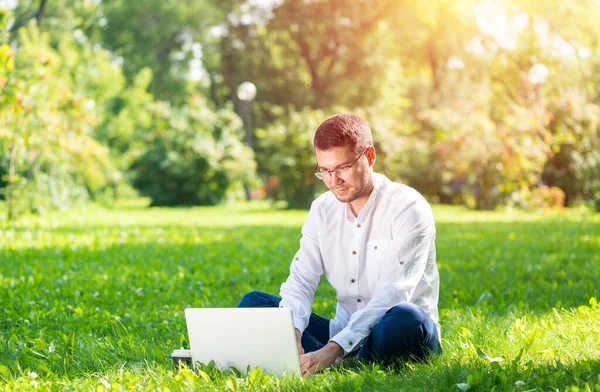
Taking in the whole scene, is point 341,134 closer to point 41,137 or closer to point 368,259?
point 368,259

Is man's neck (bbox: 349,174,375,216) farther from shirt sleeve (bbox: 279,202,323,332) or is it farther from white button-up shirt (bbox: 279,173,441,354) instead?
shirt sleeve (bbox: 279,202,323,332)

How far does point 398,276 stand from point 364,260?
28cm

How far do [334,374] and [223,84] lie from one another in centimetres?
3565

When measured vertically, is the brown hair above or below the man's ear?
above

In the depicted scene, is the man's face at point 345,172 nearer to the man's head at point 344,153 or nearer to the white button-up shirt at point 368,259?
the man's head at point 344,153

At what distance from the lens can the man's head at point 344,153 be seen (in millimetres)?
3418

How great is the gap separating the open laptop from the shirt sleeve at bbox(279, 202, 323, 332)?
1.35ft

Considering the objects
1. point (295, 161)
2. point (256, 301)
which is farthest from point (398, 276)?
point (295, 161)

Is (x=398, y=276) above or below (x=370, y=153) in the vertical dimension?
below

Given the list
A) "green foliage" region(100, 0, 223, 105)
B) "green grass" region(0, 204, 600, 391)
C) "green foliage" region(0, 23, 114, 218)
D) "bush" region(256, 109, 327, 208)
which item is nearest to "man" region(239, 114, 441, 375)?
"green grass" region(0, 204, 600, 391)

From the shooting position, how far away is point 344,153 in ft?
11.3

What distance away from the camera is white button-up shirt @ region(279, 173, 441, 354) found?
3.48m

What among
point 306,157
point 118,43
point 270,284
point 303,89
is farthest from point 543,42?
point 270,284

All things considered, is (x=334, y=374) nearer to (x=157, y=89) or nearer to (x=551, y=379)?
(x=551, y=379)
